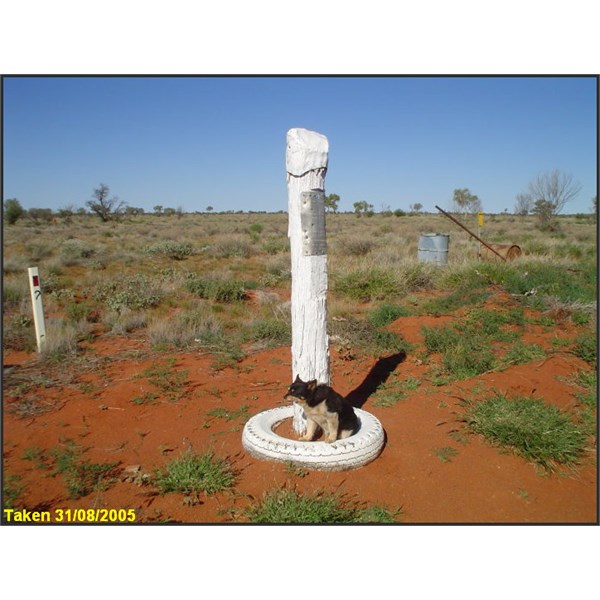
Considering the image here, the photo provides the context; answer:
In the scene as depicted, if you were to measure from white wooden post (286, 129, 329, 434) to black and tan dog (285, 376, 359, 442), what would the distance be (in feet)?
1.03

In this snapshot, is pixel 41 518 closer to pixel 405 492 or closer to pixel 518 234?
pixel 405 492

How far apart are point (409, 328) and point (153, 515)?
238 inches

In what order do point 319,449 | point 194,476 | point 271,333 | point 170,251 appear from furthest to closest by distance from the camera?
point 170,251
point 271,333
point 319,449
point 194,476

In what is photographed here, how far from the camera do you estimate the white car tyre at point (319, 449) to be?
3836mm

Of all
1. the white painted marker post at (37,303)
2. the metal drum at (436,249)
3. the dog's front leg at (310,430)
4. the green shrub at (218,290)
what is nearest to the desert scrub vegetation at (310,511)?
the dog's front leg at (310,430)

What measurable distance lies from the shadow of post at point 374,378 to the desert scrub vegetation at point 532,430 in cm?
137

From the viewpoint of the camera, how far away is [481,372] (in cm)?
628

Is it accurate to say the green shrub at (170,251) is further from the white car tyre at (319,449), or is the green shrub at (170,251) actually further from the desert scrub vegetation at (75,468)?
the white car tyre at (319,449)

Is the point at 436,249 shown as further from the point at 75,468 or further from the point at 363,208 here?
the point at 363,208

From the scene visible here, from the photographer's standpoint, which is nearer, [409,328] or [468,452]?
[468,452]

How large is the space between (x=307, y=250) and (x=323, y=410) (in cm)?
147

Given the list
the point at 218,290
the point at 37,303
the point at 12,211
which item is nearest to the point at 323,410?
the point at 37,303

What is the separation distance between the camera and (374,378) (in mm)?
6418

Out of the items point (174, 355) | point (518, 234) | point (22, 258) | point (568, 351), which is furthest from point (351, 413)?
point (518, 234)
